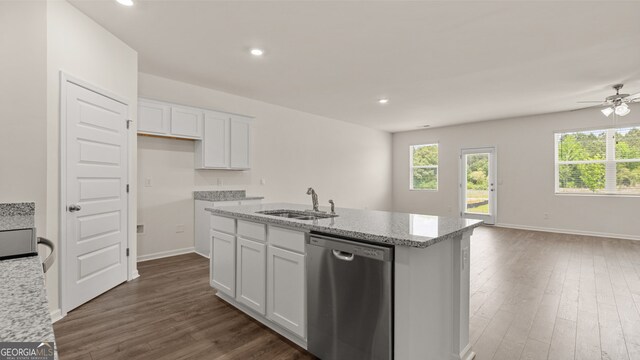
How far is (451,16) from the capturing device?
280 cm

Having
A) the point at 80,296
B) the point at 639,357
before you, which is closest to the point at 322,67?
the point at 80,296

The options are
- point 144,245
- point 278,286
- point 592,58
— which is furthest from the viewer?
Answer: point 144,245

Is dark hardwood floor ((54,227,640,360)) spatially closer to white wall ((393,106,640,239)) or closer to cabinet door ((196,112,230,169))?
cabinet door ((196,112,230,169))

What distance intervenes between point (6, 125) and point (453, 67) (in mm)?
4610

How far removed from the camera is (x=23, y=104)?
2.35 metres

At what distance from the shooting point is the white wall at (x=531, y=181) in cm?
604

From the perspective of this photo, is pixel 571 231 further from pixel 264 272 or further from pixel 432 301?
pixel 264 272

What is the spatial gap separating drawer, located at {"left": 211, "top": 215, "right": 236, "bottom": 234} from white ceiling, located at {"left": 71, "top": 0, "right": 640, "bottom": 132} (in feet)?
6.19

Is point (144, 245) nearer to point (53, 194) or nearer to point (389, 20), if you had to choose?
point (53, 194)

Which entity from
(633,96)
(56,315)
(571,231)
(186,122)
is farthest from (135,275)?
(571,231)

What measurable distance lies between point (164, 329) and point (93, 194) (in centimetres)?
153

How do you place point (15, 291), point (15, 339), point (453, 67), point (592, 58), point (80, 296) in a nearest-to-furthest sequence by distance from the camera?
point (15, 339)
point (15, 291)
point (80, 296)
point (592, 58)
point (453, 67)

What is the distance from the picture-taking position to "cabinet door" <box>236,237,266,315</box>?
240cm

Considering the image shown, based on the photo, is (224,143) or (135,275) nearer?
(135,275)
